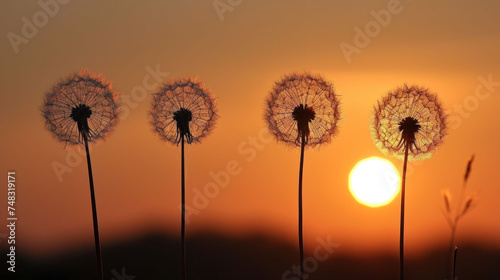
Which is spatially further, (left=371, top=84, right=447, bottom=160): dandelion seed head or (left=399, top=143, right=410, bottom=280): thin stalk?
(left=371, top=84, right=447, bottom=160): dandelion seed head

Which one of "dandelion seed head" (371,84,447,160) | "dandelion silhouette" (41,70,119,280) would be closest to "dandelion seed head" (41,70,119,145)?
"dandelion silhouette" (41,70,119,280)

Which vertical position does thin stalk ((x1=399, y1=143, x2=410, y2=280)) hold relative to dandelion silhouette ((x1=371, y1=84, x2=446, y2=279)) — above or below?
below

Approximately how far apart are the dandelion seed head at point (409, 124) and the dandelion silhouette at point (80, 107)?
9.86 m

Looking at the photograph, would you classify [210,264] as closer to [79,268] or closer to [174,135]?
[79,268]

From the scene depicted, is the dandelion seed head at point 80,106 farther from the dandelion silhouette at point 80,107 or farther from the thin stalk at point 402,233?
the thin stalk at point 402,233

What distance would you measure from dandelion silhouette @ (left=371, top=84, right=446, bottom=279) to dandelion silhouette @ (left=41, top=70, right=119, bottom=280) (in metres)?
9.89

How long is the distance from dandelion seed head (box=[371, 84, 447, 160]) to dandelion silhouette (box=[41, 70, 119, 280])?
986 centimetres

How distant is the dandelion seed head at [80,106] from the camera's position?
99.2 ft

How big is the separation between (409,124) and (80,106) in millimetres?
12174

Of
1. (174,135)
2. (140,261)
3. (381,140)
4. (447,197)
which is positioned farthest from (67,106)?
(140,261)

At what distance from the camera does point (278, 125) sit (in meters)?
32.0

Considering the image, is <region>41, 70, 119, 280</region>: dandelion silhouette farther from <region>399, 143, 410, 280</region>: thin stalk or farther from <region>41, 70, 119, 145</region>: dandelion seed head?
<region>399, 143, 410, 280</region>: thin stalk

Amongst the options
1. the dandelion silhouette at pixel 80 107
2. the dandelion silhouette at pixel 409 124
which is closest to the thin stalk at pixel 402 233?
the dandelion silhouette at pixel 409 124

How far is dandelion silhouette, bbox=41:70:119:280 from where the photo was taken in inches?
1190
